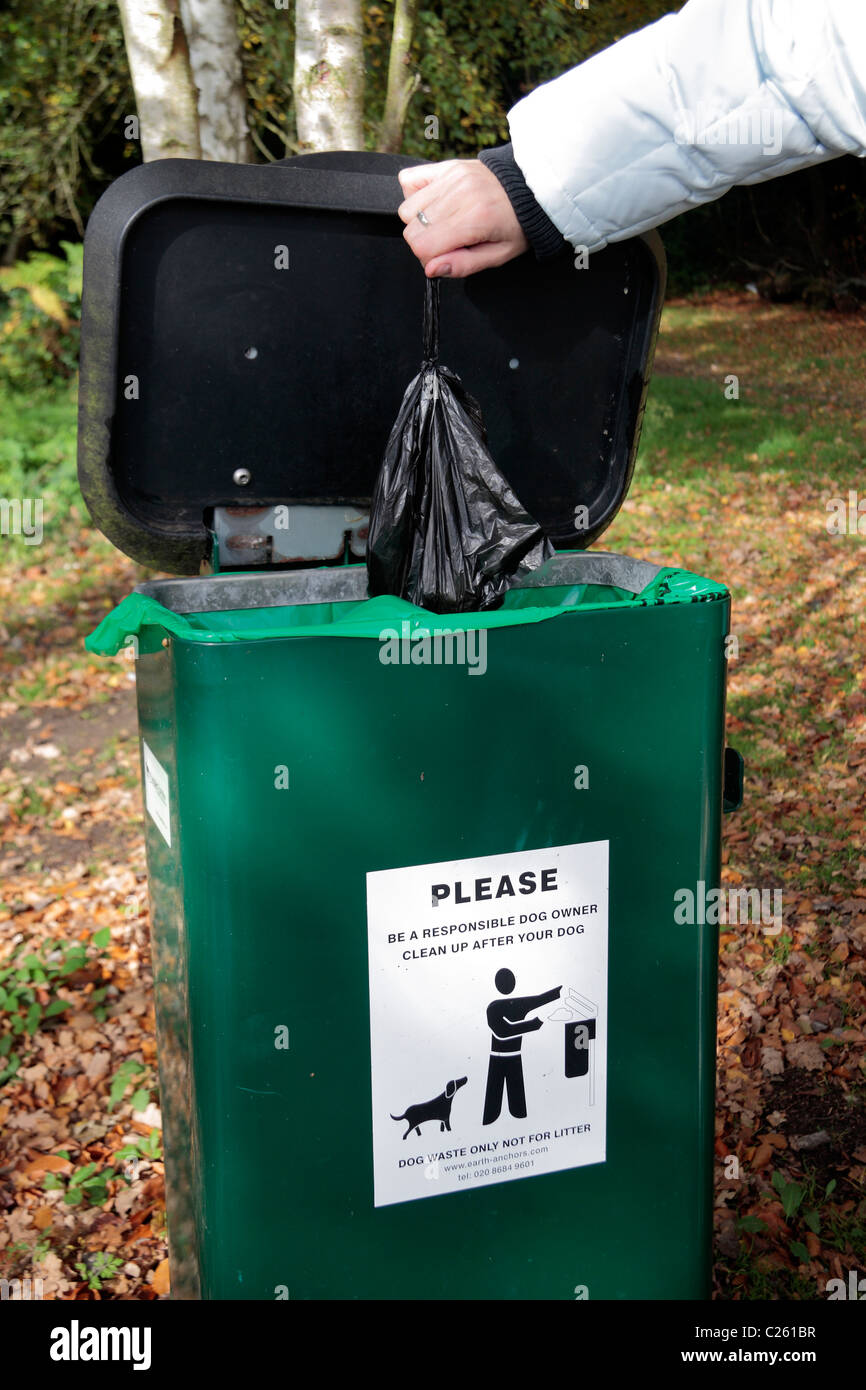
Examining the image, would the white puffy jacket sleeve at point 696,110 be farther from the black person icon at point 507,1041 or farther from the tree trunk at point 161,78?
the tree trunk at point 161,78

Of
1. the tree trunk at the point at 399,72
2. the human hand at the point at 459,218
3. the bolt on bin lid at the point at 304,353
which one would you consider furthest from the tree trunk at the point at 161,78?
the human hand at the point at 459,218

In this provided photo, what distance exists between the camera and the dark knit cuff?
5.64 feet

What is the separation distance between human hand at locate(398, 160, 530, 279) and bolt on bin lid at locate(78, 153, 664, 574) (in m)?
0.16

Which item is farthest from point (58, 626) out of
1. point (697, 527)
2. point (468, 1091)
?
point (468, 1091)

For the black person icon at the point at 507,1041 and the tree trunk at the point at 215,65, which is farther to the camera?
the tree trunk at the point at 215,65

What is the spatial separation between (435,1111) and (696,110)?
1380 millimetres

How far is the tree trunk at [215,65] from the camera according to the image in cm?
526

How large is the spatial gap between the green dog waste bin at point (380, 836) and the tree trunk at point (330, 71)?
2.73 metres

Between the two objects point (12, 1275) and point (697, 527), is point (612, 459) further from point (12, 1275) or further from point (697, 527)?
point (697, 527)

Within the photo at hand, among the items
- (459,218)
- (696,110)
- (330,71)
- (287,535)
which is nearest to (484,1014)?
(287,535)

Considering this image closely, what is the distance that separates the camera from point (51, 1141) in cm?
312

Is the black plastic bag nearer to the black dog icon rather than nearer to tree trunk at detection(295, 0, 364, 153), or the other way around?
the black dog icon

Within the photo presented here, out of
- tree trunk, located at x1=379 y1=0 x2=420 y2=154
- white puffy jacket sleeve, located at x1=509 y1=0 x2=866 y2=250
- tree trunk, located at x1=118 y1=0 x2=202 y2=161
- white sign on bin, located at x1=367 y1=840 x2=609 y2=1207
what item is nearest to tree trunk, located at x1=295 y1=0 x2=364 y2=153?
tree trunk, located at x1=118 y1=0 x2=202 y2=161
